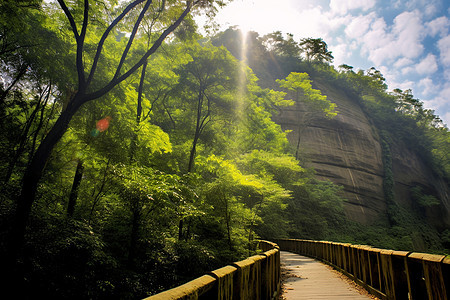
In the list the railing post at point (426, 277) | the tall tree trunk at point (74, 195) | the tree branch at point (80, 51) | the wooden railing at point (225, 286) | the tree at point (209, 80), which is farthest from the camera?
the tree at point (209, 80)

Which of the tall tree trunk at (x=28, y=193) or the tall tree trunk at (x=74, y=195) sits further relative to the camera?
the tall tree trunk at (x=74, y=195)

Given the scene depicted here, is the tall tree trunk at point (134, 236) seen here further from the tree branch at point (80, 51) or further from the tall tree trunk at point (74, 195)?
the tree branch at point (80, 51)

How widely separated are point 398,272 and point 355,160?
3680cm

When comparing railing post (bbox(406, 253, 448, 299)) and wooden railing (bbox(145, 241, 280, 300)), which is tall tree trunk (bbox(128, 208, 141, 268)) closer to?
wooden railing (bbox(145, 241, 280, 300))

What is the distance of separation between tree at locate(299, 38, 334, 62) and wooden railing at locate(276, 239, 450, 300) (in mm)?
41955

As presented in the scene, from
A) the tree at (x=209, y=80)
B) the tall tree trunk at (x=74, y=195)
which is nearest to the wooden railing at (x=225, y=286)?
the tall tree trunk at (x=74, y=195)

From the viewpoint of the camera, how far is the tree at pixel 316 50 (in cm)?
4231

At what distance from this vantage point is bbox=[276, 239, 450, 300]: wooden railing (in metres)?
3.35

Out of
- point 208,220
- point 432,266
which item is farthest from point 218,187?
point 432,266

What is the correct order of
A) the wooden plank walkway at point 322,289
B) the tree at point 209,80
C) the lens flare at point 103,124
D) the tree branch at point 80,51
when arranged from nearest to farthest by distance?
the wooden plank walkway at point 322,289
the tree branch at point 80,51
the lens flare at point 103,124
the tree at point 209,80

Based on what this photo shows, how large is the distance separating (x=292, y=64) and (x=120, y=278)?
44.6 m

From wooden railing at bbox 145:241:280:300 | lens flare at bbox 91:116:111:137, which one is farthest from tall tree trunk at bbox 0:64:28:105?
wooden railing at bbox 145:241:280:300

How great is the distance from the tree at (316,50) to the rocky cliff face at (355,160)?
627 cm

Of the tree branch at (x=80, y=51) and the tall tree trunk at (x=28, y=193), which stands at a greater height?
the tree branch at (x=80, y=51)
